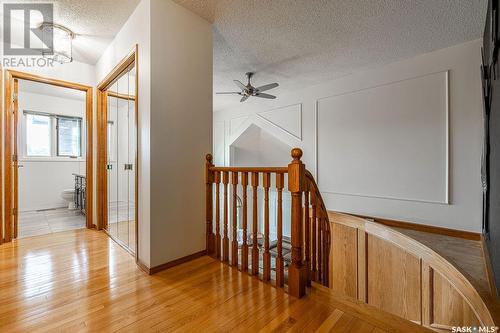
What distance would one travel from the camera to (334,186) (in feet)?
A: 13.3

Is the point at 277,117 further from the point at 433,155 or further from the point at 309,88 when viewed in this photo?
the point at 433,155

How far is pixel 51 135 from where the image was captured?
4.88m

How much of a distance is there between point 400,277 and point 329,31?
3013mm

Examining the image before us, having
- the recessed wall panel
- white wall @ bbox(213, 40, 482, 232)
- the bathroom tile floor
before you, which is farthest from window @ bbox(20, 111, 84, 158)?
the recessed wall panel

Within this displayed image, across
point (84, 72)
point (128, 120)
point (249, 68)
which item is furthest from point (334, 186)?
point (84, 72)

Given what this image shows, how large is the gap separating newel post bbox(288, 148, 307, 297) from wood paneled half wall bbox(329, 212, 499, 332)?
0.96m

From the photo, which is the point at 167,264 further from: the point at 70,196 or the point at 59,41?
the point at 70,196

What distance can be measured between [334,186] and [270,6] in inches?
117

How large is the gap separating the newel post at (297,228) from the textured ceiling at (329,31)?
63.3 inches

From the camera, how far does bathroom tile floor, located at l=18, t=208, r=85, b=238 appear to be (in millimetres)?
3096

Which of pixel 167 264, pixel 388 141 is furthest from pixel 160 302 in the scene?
pixel 388 141

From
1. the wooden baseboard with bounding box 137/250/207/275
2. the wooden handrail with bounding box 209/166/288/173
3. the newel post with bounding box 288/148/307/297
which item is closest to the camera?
the newel post with bounding box 288/148/307/297

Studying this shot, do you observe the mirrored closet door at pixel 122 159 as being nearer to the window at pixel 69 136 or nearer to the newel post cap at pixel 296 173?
the newel post cap at pixel 296 173

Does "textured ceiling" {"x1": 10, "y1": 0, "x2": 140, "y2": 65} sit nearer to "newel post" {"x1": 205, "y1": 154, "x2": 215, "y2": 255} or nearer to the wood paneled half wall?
"newel post" {"x1": 205, "y1": 154, "x2": 215, "y2": 255}
